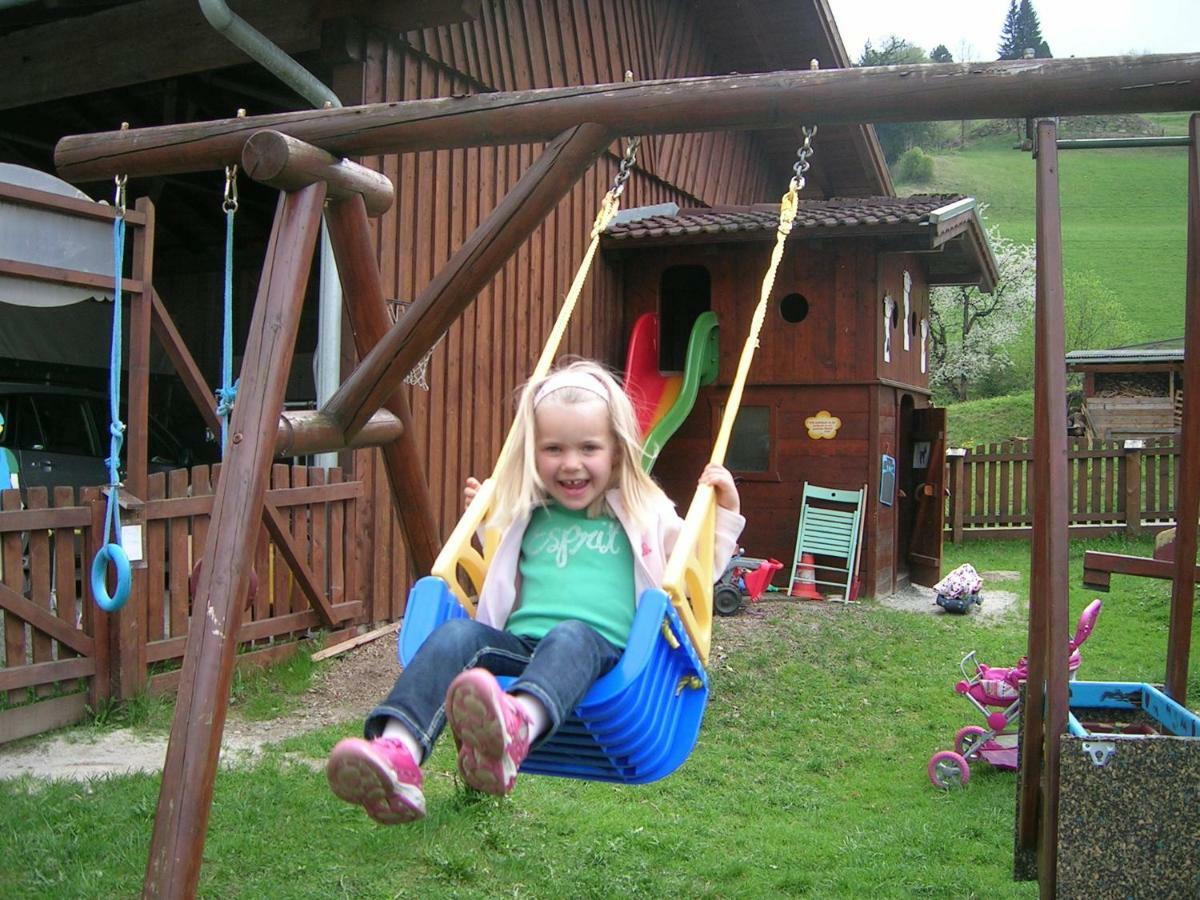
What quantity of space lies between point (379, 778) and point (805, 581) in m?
8.56

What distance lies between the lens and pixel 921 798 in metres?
5.34

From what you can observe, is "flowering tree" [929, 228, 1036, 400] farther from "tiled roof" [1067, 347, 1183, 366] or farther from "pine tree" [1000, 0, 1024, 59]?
"pine tree" [1000, 0, 1024, 59]

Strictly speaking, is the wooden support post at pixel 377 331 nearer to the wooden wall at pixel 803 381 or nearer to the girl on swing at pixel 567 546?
the girl on swing at pixel 567 546

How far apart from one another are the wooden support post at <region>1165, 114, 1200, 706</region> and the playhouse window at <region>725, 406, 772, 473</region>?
23.1 ft

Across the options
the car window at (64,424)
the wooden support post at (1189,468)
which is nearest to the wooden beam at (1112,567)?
the wooden support post at (1189,468)

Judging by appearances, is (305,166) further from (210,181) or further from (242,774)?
(210,181)

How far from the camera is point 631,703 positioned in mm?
2697

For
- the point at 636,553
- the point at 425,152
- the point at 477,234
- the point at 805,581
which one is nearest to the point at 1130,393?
the point at 805,581

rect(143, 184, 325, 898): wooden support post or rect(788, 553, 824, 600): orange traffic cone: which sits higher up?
rect(143, 184, 325, 898): wooden support post

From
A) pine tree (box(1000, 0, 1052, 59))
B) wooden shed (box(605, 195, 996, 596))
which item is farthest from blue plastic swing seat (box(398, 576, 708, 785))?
pine tree (box(1000, 0, 1052, 59))

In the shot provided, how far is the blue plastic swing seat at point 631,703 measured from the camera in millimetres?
2686

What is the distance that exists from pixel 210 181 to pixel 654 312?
17.4 ft

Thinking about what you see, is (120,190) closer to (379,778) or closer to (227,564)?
(227,564)

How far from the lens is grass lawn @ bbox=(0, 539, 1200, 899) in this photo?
13.1ft
